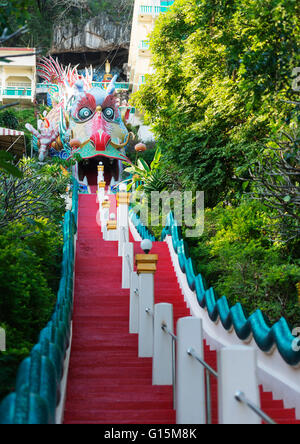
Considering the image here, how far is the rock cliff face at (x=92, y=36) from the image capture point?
121 feet

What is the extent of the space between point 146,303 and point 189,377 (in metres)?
2.76

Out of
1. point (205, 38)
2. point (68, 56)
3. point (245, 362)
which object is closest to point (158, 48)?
point (205, 38)

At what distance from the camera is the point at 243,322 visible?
6.37 meters

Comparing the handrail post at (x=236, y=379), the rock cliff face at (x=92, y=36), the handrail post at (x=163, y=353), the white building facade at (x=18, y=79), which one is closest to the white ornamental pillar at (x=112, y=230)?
the handrail post at (x=163, y=353)

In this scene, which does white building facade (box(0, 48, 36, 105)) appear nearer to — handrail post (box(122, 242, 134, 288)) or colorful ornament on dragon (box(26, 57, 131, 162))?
colorful ornament on dragon (box(26, 57, 131, 162))

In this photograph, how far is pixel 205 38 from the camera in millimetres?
11516

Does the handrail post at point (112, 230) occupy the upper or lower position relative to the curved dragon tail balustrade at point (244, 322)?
upper

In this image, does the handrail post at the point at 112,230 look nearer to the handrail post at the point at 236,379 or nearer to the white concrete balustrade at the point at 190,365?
the white concrete balustrade at the point at 190,365

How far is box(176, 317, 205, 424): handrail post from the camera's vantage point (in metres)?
3.95

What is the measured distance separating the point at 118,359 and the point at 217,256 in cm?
464

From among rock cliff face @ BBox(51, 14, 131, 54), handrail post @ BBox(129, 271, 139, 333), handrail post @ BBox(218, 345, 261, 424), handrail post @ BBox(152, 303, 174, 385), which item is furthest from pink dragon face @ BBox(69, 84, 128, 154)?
handrail post @ BBox(218, 345, 261, 424)

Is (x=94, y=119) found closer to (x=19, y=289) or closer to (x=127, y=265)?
(x=127, y=265)

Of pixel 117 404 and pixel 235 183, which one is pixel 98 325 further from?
pixel 235 183

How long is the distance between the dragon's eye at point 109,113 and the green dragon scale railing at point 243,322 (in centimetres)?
1611
